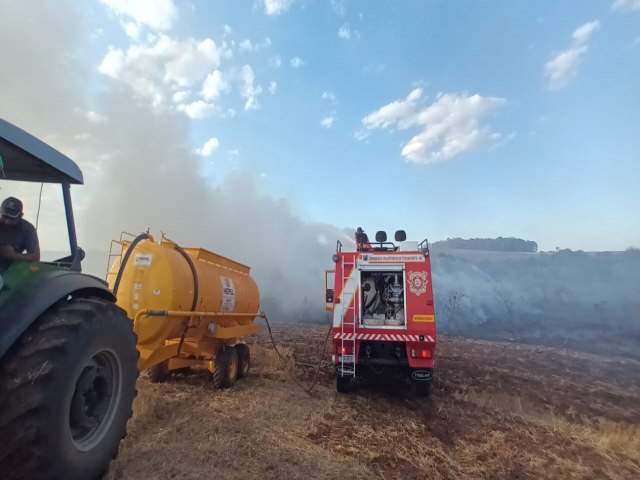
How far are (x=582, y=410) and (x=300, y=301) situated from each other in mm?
40391

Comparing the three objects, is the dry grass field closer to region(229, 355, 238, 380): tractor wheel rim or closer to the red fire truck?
region(229, 355, 238, 380): tractor wheel rim

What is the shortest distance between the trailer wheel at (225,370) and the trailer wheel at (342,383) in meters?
2.12

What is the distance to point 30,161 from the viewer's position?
9.82 ft

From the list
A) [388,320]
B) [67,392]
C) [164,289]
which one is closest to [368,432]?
[388,320]

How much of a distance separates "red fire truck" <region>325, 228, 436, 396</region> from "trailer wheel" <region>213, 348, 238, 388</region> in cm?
207

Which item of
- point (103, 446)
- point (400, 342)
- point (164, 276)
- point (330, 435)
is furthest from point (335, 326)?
point (103, 446)

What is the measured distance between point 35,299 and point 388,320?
6819mm

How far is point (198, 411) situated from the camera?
5.53 metres

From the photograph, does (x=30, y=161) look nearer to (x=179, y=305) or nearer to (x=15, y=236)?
(x=15, y=236)

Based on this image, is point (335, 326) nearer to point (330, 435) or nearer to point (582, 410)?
point (330, 435)

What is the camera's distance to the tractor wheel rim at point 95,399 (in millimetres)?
2707

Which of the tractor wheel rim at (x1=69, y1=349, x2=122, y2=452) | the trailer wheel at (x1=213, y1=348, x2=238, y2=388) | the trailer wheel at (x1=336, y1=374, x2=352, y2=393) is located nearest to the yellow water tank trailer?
the trailer wheel at (x1=213, y1=348, x2=238, y2=388)

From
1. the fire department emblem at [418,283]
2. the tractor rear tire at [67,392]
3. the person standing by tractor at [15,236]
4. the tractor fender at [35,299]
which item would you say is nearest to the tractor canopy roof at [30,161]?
the person standing by tractor at [15,236]

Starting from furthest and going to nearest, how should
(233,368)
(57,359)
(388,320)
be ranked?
1. (388,320)
2. (233,368)
3. (57,359)
